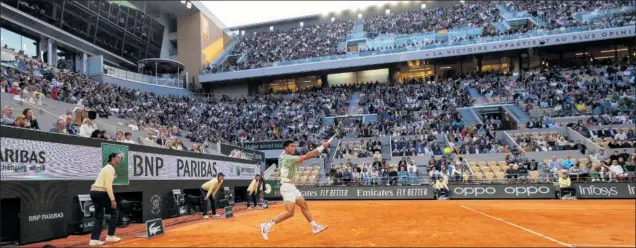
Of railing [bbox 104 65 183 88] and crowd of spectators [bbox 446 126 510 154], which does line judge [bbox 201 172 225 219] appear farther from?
railing [bbox 104 65 183 88]

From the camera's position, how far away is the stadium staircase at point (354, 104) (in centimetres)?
3870

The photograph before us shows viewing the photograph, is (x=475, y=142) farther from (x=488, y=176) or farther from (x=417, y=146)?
(x=488, y=176)

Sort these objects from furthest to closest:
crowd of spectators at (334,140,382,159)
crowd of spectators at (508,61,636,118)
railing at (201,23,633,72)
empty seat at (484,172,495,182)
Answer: railing at (201,23,633,72), crowd of spectators at (508,61,636,118), crowd of spectators at (334,140,382,159), empty seat at (484,172,495,182)

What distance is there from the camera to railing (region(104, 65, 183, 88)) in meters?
36.6

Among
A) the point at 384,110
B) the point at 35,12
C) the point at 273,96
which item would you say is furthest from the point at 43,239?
the point at 273,96

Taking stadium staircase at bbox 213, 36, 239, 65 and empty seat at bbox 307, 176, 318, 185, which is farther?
stadium staircase at bbox 213, 36, 239, 65

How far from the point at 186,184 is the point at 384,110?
967 inches

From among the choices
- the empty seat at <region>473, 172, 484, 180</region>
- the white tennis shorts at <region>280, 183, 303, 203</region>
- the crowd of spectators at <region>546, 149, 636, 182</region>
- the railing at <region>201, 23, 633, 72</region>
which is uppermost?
the railing at <region>201, 23, 633, 72</region>

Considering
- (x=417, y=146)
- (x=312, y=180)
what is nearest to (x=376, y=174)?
(x=312, y=180)

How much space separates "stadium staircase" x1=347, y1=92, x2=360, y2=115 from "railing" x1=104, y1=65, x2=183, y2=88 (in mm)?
17966

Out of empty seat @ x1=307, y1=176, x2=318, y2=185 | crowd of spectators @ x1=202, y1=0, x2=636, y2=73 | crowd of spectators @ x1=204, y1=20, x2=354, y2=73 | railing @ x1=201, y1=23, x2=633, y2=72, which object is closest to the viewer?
empty seat @ x1=307, y1=176, x2=318, y2=185

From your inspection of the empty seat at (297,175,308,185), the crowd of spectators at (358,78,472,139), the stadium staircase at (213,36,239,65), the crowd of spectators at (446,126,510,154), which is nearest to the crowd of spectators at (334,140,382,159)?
the crowd of spectators at (358,78,472,139)

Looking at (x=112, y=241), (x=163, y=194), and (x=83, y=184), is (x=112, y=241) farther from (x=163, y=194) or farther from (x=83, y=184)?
(x=163, y=194)

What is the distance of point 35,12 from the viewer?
1232 inches
